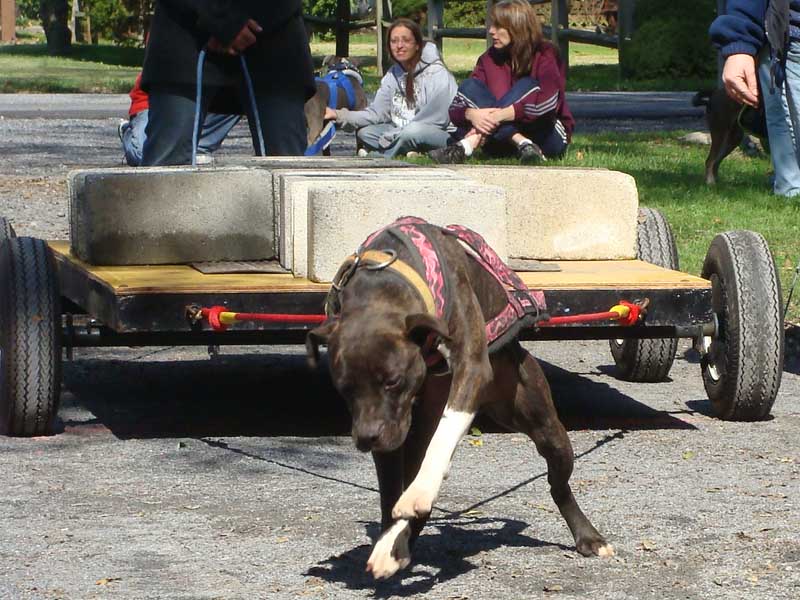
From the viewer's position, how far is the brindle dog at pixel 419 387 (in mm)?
3553

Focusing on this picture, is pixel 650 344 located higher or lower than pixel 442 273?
lower

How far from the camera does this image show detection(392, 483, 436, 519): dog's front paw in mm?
3584

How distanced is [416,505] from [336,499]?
131cm

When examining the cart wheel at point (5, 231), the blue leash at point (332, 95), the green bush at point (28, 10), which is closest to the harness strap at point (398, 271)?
the cart wheel at point (5, 231)

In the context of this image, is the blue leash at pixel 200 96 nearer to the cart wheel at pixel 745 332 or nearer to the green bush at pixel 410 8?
the cart wheel at pixel 745 332

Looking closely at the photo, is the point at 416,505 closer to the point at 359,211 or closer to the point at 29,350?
the point at 359,211

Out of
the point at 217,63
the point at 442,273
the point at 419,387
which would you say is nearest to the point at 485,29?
the point at 217,63

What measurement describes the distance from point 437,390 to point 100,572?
3.18 ft

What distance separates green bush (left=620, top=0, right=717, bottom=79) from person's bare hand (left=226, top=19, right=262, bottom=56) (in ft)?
64.2

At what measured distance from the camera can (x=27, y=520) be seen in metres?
4.62

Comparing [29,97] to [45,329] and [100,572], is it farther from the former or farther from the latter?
[100,572]

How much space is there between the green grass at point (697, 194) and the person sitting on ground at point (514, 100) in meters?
0.19

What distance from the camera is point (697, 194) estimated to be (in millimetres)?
11516

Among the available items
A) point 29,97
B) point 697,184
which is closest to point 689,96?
point 29,97
